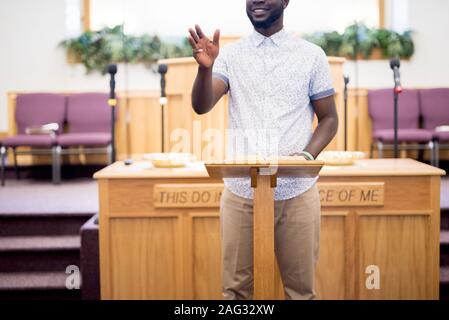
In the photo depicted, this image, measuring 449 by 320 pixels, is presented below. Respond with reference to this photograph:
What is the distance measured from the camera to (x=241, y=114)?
5.93 ft

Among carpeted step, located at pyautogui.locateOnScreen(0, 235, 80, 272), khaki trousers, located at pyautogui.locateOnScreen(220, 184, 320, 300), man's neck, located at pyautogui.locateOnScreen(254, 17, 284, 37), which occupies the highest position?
man's neck, located at pyautogui.locateOnScreen(254, 17, 284, 37)

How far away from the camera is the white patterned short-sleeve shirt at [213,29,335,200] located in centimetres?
178

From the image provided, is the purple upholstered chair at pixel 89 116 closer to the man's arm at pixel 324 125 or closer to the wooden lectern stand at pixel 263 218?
the man's arm at pixel 324 125

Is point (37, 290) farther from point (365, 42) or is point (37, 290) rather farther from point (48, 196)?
point (365, 42)

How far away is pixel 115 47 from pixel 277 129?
16.4ft

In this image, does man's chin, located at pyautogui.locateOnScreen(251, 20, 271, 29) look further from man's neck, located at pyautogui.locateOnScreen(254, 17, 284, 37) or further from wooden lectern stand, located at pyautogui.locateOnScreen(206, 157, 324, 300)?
wooden lectern stand, located at pyautogui.locateOnScreen(206, 157, 324, 300)

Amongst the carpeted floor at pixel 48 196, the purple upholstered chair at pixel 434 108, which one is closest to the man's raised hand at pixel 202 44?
the carpeted floor at pixel 48 196

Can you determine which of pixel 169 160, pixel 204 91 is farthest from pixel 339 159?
pixel 204 91

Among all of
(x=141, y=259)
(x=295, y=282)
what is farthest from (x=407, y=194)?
(x=141, y=259)

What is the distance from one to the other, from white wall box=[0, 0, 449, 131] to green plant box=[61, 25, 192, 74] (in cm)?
18

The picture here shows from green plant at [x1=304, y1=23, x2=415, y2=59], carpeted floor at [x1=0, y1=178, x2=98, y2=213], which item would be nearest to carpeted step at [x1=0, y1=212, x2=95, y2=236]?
carpeted floor at [x1=0, y1=178, x2=98, y2=213]

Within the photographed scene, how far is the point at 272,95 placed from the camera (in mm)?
1797

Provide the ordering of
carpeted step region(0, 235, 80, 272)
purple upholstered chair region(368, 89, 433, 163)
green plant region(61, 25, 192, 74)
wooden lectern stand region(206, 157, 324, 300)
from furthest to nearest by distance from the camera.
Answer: green plant region(61, 25, 192, 74)
purple upholstered chair region(368, 89, 433, 163)
carpeted step region(0, 235, 80, 272)
wooden lectern stand region(206, 157, 324, 300)
